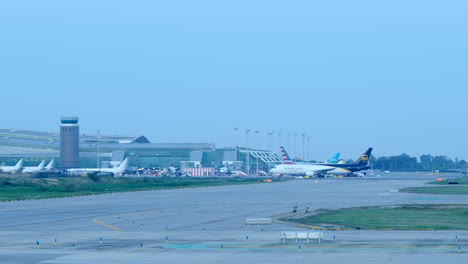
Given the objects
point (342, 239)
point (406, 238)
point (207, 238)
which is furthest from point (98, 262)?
point (406, 238)

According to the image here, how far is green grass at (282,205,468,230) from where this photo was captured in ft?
140

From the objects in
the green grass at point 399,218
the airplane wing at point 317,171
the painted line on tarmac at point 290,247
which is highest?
the airplane wing at point 317,171

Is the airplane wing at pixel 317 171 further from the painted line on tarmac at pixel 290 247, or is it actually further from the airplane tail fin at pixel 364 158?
the painted line on tarmac at pixel 290 247

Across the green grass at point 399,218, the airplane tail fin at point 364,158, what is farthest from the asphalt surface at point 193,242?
the airplane tail fin at point 364,158

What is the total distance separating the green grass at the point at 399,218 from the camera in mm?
42719

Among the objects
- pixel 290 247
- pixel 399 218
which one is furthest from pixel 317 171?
pixel 290 247

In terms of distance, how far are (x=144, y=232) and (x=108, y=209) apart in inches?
843

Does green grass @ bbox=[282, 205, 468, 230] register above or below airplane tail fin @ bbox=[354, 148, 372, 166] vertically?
below

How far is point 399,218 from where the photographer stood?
48094mm

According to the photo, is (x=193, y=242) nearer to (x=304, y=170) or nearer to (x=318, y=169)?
(x=318, y=169)

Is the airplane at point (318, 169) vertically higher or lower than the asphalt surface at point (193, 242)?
higher

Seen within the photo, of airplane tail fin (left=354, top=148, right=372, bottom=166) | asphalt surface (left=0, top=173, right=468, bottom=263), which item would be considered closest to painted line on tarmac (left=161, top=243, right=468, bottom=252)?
asphalt surface (left=0, top=173, right=468, bottom=263)

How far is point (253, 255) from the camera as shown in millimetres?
29984

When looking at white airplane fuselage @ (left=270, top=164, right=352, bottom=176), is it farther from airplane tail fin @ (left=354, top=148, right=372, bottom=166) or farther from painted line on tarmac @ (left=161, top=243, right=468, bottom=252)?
painted line on tarmac @ (left=161, top=243, right=468, bottom=252)
